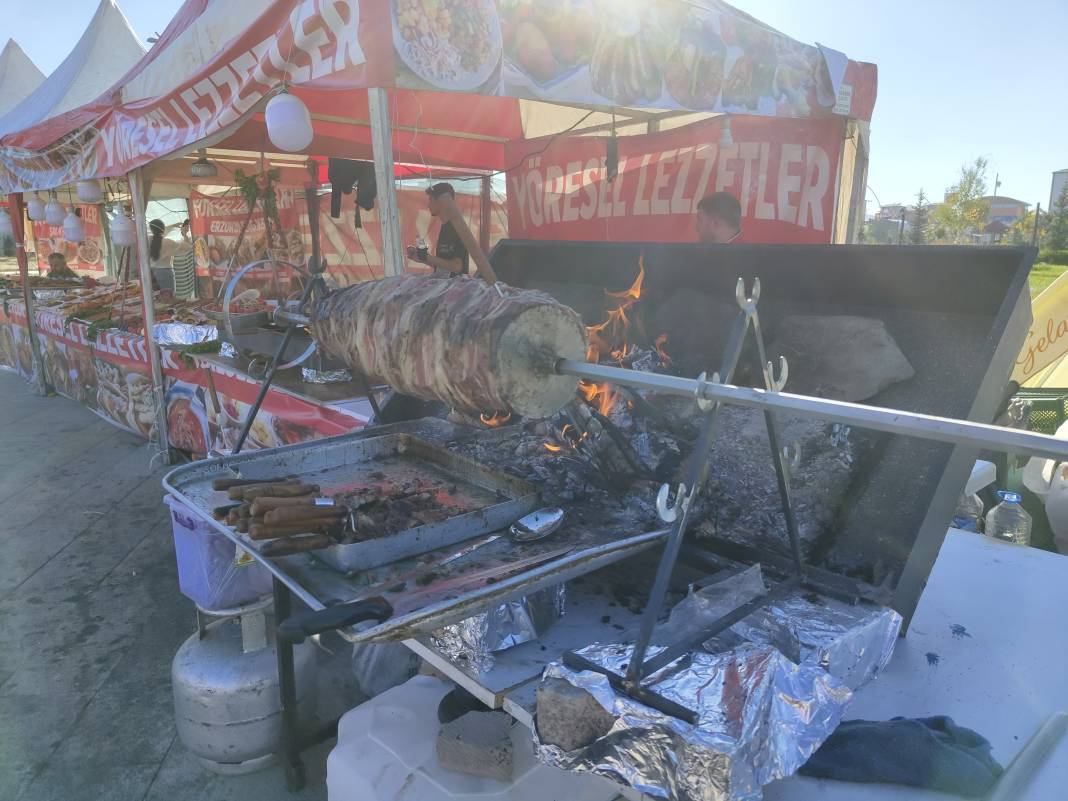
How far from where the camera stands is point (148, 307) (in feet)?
21.2

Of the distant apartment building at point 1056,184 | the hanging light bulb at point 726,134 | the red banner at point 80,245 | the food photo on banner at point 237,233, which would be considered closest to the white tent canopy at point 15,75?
the red banner at point 80,245

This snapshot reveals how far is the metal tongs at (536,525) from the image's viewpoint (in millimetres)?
2016

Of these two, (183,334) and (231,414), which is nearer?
(231,414)

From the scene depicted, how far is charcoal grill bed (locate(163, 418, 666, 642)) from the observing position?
4.94 ft

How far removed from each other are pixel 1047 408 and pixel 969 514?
83.1 inches

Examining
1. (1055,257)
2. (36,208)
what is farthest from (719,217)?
(1055,257)

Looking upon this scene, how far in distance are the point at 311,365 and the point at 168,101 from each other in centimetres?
217

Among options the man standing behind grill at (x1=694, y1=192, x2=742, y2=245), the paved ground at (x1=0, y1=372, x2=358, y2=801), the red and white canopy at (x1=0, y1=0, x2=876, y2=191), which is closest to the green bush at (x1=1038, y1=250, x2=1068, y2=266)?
the red and white canopy at (x1=0, y1=0, x2=876, y2=191)

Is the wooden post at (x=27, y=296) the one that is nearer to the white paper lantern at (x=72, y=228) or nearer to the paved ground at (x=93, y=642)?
the white paper lantern at (x=72, y=228)

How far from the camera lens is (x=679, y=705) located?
1.33 meters

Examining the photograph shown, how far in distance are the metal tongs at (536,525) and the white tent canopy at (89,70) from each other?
9.33 m

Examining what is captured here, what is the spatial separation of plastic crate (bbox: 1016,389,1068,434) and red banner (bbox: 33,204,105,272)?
18.3 metres

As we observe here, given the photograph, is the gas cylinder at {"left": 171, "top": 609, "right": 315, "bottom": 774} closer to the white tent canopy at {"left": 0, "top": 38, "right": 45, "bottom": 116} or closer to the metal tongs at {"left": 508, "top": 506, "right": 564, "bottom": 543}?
the metal tongs at {"left": 508, "top": 506, "right": 564, "bottom": 543}

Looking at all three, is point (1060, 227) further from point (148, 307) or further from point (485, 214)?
point (148, 307)
